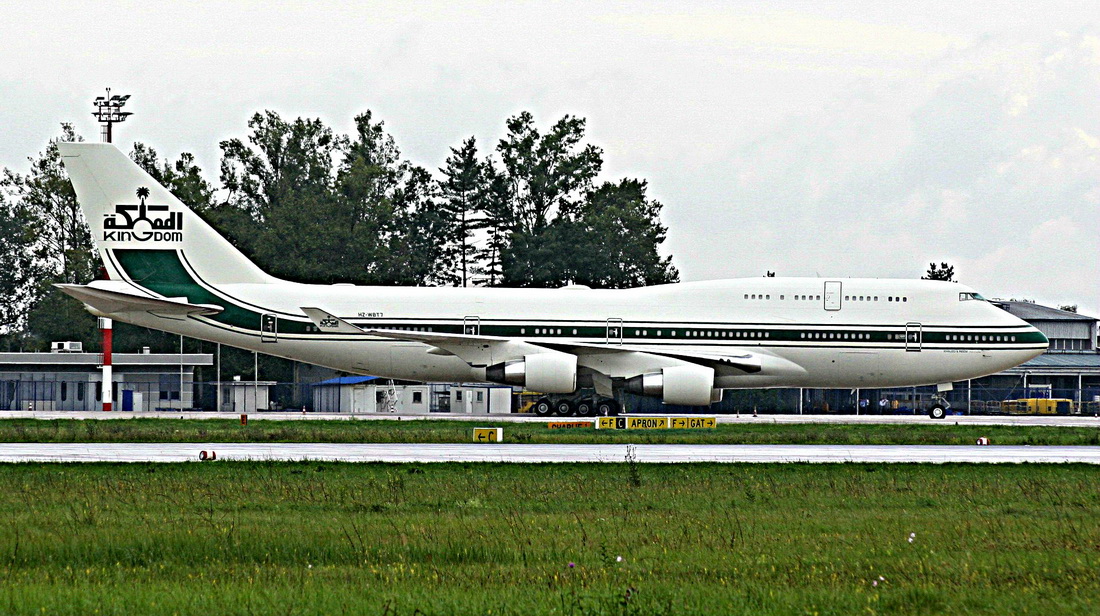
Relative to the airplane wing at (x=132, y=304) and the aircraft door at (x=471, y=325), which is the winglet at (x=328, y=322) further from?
the airplane wing at (x=132, y=304)

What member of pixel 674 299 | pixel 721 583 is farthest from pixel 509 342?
pixel 721 583

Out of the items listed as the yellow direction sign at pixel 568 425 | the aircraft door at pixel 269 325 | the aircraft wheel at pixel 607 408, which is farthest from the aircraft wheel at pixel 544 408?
the aircraft door at pixel 269 325

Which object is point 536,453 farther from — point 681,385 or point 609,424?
Answer: point 681,385

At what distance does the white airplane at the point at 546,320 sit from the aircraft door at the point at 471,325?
0.07 m

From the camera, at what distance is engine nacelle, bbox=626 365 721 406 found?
4378 centimetres

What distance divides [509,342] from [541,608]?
3437 centimetres

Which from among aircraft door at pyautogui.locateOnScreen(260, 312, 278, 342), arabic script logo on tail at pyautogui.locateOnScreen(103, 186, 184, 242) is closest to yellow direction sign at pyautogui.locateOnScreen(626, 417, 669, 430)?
aircraft door at pyautogui.locateOnScreen(260, 312, 278, 342)

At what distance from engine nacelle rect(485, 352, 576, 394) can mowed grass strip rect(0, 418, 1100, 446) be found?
2810mm

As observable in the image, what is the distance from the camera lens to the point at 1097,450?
98.4 ft

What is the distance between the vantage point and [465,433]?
34.3 meters

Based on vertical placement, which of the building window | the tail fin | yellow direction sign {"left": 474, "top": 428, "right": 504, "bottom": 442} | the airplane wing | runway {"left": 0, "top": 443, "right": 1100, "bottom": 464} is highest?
the tail fin

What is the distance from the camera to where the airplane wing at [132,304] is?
146ft

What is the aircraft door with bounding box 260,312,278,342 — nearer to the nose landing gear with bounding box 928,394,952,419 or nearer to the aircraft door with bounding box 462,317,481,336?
the aircraft door with bounding box 462,317,481,336

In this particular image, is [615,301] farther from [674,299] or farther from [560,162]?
[560,162]
